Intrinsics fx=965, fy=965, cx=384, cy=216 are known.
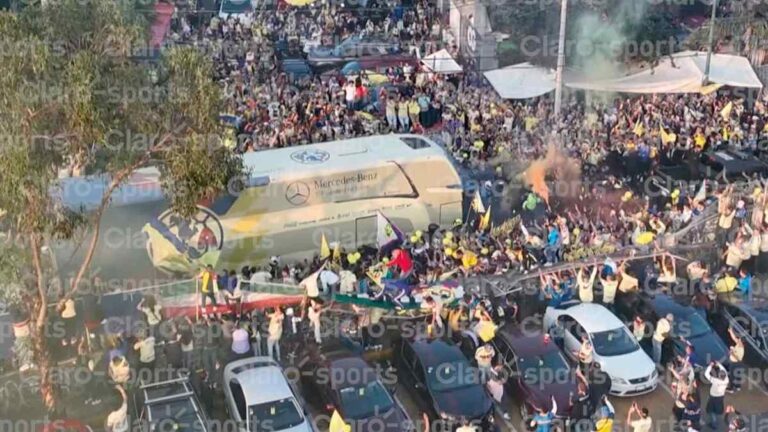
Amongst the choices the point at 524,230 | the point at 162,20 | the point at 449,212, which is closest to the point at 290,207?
the point at 449,212

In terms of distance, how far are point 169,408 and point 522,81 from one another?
1875cm

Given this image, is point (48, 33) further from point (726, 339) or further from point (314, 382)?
point (726, 339)

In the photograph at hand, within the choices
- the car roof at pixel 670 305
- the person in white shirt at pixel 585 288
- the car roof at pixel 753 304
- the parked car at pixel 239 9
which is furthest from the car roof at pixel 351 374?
the parked car at pixel 239 9

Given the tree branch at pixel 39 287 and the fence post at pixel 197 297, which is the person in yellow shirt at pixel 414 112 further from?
the tree branch at pixel 39 287

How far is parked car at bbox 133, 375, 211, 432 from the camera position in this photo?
14.2m

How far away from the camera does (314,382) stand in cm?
1595

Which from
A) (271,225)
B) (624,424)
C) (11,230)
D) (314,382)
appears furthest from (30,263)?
(624,424)

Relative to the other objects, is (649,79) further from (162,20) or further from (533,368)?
(162,20)

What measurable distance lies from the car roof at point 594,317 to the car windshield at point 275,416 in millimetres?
5473

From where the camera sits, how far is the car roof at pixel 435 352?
15.8 meters

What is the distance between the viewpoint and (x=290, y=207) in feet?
66.4

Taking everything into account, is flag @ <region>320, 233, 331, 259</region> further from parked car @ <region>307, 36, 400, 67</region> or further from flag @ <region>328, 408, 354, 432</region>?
parked car @ <region>307, 36, 400, 67</region>

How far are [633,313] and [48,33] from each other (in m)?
11.2

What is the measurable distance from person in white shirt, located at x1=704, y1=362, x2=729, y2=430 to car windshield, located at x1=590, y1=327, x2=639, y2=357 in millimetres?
1456
